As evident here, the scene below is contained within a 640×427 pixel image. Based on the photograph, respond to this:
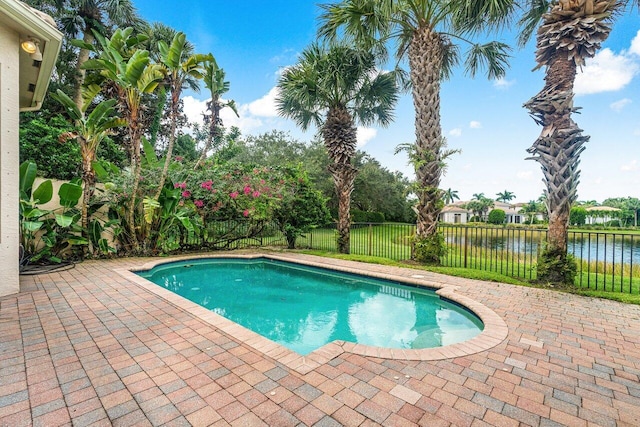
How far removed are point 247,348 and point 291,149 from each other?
22.5 m

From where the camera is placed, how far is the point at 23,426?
6.30 ft

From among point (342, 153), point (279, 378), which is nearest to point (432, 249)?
point (342, 153)

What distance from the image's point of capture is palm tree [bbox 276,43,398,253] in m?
9.15

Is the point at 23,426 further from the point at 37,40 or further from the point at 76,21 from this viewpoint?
the point at 76,21

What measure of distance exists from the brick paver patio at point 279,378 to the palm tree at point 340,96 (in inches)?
287

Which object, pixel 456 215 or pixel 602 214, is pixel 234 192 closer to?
pixel 456 215

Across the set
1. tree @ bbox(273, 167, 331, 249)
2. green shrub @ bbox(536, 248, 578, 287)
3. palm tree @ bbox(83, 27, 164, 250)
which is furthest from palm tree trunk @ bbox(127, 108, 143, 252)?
green shrub @ bbox(536, 248, 578, 287)

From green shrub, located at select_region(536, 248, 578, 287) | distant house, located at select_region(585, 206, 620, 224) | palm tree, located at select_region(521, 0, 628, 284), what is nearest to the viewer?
palm tree, located at select_region(521, 0, 628, 284)

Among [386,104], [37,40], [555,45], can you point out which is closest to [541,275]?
[555,45]

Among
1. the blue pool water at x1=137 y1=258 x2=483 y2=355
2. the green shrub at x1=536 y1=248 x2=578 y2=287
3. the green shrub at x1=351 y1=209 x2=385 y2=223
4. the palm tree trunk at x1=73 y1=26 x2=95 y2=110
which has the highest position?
the palm tree trunk at x1=73 y1=26 x2=95 y2=110

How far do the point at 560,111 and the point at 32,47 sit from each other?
31.0ft

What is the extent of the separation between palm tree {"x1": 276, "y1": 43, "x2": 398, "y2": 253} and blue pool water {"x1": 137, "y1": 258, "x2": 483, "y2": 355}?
3.61 metres

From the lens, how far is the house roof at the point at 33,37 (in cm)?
443

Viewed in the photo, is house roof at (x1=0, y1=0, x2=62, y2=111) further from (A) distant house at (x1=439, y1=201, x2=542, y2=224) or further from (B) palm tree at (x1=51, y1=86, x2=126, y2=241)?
(A) distant house at (x1=439, y1=201, x2=542, y2=224)
